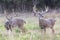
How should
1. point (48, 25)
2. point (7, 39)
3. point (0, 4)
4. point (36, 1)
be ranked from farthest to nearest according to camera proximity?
point (0, 4)
point (36, 1)
point (48, 25)
point (7, 39)

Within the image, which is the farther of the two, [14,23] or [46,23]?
[14,23]

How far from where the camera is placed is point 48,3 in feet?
75.7

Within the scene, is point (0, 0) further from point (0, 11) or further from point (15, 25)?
point (15, 25)

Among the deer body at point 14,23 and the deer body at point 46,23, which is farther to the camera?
the deer body at point 14,23

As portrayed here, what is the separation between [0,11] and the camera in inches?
872

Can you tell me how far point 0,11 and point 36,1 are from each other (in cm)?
352

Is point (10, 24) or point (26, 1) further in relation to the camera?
point (26, 1)

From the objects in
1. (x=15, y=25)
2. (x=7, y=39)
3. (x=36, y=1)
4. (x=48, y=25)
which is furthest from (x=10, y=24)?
(x=36, y=1)

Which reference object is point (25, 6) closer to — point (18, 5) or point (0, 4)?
point (18, 5)

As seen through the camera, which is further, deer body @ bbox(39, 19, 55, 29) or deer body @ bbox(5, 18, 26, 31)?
deer body @ bbox(5, 18, 26, 31)

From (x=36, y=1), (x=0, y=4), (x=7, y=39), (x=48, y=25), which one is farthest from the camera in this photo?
(x=0, y=4)

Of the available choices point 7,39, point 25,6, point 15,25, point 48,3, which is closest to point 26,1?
point 25,6

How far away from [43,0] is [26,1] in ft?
5.82

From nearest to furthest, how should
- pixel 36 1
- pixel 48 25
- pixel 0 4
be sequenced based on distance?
pixel 48 25 < pixel 36 1 < pixel 0 4
